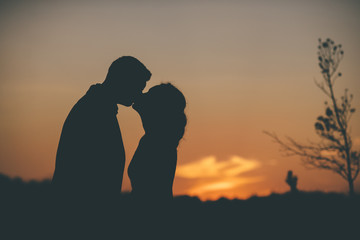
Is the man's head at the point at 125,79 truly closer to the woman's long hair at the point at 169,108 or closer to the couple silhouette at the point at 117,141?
the couple silhouette at the point at 117,141

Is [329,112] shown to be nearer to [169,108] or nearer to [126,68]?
[169,108]

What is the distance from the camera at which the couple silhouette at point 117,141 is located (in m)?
4.14

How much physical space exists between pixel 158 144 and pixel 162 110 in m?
0.46

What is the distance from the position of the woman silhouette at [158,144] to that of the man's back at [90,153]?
1.63ft

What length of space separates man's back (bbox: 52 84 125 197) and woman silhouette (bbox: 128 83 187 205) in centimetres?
50

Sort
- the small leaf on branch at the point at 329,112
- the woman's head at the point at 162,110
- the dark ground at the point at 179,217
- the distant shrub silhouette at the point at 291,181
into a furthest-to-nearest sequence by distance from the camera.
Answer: the small leaf on branch at the point at 329,112, the distant shrub silhouette at the point at 291,181, the woman's head at the point at 162,110, the dark ground at the point at 179,217

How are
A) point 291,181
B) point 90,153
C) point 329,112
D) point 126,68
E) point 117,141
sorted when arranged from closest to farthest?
1. point 90,153
2. point 117,141
3. point 126,68
4. point 291,181
5. point 329,112

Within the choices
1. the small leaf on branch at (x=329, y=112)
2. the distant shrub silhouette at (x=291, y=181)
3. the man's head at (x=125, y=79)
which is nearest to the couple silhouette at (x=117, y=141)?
the man's head at (x=125, y=79)

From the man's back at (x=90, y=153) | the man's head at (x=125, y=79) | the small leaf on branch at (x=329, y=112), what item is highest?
the small leaf on branch at (x=329, y=112)

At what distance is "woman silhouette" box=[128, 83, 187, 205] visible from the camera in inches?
186

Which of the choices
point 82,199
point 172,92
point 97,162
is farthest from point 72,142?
point 172,92

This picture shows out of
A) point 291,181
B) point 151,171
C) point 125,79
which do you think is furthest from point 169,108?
point 291,181

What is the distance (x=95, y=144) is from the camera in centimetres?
424

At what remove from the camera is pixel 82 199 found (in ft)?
13.4
